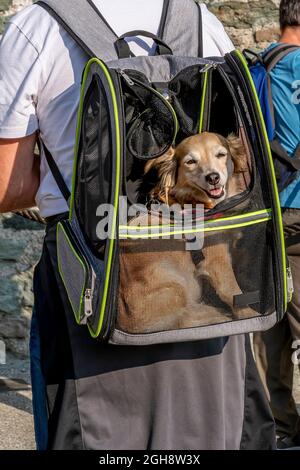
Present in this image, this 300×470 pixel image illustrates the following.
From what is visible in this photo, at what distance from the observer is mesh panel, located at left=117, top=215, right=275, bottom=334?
82.6 inches

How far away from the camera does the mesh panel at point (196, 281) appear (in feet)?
6.88

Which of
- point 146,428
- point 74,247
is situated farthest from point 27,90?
point 146,428

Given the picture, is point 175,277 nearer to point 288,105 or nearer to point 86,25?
point 86,25

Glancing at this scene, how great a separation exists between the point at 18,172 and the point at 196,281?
59cm

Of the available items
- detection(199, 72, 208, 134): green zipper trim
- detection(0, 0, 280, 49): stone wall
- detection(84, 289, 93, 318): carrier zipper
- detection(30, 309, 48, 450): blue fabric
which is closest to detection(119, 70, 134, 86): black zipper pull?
detection(199, 72, 208, 134): green zipper trim

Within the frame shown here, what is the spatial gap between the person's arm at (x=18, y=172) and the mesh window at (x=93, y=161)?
22cm

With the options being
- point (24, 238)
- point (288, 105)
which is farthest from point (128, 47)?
point (24, 238)

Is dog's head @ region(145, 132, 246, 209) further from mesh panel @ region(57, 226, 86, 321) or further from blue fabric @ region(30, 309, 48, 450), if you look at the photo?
blue fabric @ region(30, 309, 48, 450)

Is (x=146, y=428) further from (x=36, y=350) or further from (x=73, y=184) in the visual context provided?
(x=73, y=184)

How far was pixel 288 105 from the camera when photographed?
3438 millimetres

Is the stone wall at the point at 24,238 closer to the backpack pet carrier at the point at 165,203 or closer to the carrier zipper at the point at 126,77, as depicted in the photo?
the backpack pet carrier at the point at 165,203

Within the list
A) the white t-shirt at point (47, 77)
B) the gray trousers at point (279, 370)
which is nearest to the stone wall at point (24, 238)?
the gray trousers at point (279, 370)

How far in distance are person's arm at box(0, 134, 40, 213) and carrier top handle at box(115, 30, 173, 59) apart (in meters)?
0.32

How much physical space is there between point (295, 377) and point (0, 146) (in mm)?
3103
